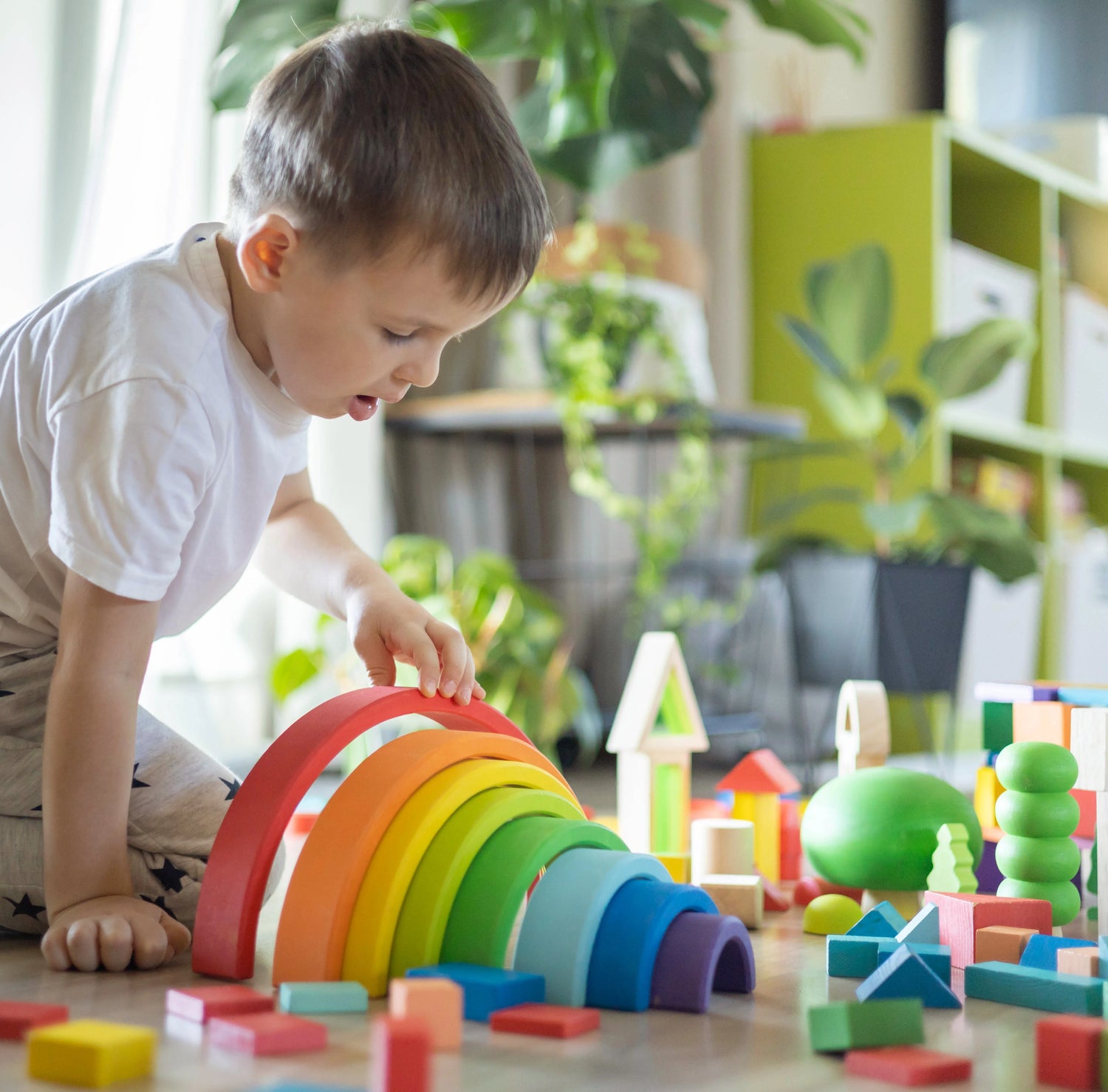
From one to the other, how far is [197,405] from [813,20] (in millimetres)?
989

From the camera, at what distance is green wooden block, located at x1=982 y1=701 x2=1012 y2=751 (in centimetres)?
97

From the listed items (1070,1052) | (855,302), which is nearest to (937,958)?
(1070,1052)

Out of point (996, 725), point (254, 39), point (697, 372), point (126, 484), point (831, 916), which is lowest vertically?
point (831, 916)

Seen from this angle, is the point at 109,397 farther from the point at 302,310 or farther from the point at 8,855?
the point at 8,855

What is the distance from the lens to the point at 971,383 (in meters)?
2.02

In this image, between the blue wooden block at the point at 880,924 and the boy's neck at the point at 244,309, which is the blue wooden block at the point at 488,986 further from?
the boy's neck at the point at 244,309

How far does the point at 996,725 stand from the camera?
0.98 meters

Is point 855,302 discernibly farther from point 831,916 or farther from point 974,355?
point 831,916

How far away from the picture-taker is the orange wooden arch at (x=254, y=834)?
68 centimetres

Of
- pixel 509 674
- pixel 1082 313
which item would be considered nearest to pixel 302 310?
pixel 509 674

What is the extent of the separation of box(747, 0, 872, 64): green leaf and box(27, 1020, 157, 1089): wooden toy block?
128 centimetres

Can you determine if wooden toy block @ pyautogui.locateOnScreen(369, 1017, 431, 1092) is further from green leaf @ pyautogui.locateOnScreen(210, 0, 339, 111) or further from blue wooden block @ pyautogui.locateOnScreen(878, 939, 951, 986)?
green leaf @ pyautogui.locateOnScreen(210, 0, 339, 111)

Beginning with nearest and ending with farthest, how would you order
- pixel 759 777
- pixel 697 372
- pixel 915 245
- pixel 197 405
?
pixel 197 405 < pixel 759 777 < pixel 697 372 < pixel 915 245

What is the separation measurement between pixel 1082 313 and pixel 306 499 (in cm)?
266
